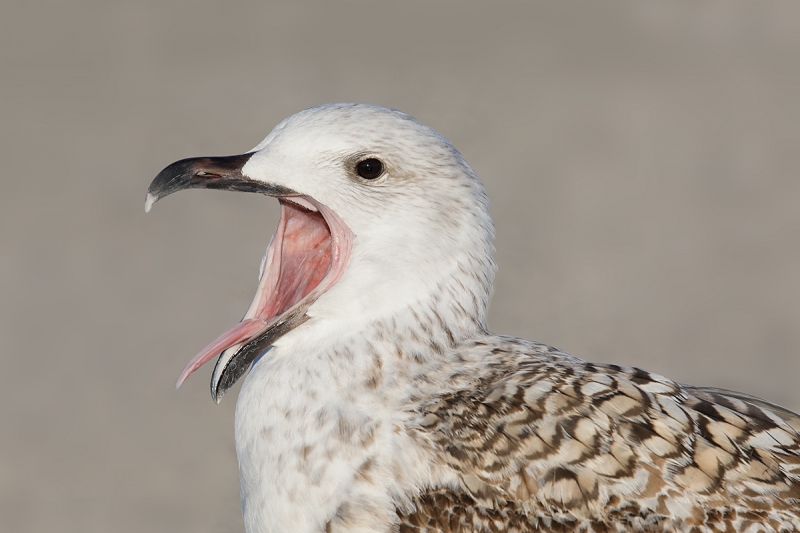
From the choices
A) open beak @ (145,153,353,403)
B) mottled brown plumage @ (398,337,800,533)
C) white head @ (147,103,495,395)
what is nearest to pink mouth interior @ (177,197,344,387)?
open beak @ (145,153,353,403)

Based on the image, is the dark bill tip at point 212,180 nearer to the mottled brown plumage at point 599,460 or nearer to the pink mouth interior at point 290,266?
the pink mouth interior at point 290,266

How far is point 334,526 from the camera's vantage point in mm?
1991

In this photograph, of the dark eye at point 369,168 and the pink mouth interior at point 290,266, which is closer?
the dark eye at point 369,168

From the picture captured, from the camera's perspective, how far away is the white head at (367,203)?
7.26ft

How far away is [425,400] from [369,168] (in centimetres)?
57

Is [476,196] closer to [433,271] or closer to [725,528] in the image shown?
[433,271]

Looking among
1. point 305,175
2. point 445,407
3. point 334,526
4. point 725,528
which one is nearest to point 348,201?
point 305,175

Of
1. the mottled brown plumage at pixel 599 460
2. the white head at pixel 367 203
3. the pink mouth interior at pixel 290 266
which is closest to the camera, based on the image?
the mottled brown plumage at pixel 599 460

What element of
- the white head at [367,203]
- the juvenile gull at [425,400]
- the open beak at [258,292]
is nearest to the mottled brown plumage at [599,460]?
the juvenile gull at [425,400]

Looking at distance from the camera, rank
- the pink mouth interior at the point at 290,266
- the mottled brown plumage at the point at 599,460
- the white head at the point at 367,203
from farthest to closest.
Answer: the pink mouth interior at the point at 290,266
the white head at the point at 367,203
the mottled brown plumage at the point at 599,460

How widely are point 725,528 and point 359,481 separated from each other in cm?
74

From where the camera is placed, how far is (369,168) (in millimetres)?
2244

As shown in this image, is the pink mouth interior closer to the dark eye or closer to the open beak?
the open beak

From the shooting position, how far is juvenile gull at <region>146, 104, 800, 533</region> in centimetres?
189
